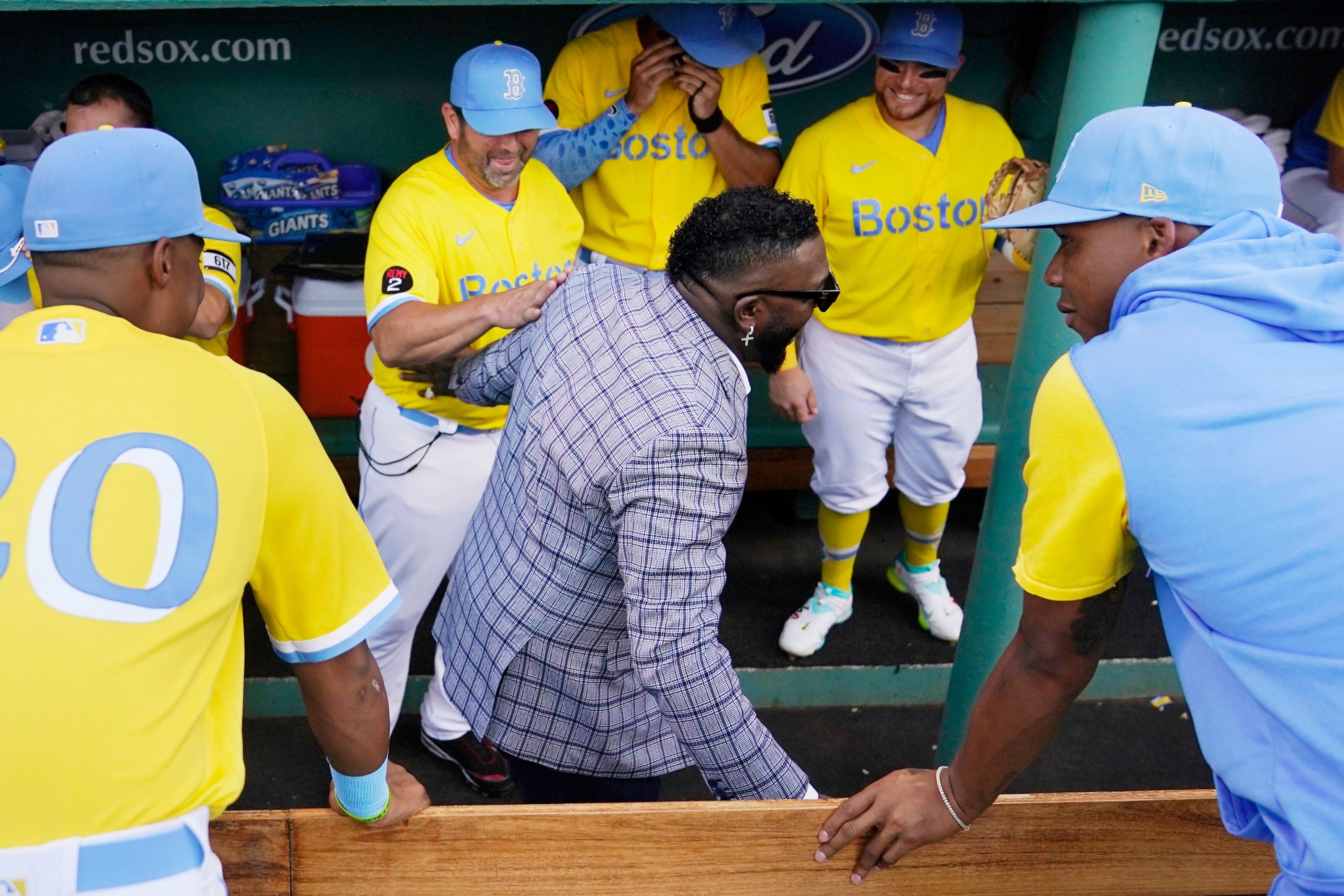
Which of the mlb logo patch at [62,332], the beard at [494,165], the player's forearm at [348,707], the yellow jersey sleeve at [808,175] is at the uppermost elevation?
the mlb logo patch at [62,332]

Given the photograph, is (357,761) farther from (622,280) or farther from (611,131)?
(611,131)

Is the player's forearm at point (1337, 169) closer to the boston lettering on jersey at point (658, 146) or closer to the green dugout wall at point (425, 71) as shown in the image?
the green dugout wall at point (425, 71)

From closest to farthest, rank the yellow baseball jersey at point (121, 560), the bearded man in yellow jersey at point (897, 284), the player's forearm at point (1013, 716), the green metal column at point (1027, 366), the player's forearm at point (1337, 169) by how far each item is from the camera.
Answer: the yellow baseball jersey at point (121, 560) < the player's forearm at point (1013, 716) < the green metal column at point (1027, 366) < the bearded man in yellow jersey at point (897, 284) < the player's forearm at point (1337, 169)

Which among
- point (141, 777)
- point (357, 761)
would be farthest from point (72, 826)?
point (357, 761)

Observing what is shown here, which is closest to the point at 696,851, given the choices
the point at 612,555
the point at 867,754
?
the point at 612,555

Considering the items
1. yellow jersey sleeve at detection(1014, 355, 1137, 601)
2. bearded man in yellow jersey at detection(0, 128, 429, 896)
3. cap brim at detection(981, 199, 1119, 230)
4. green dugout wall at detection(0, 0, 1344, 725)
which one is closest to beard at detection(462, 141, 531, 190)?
green dugout wall at detection(0, 0, 1344, 725)

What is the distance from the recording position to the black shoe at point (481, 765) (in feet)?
11.1

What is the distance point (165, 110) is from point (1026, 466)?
355 cm

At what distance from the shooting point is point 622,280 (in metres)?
2.22

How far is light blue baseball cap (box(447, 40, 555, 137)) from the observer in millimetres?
3000

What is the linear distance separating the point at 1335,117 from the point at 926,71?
1455mm

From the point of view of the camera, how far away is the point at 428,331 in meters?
2.79

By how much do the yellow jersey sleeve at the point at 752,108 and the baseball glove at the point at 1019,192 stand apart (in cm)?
86

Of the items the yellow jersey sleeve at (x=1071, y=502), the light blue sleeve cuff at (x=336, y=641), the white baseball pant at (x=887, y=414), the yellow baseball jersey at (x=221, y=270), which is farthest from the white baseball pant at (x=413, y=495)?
the yellow jersey sleeve at (x=1071, y=502)
